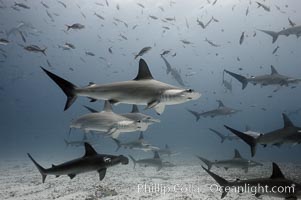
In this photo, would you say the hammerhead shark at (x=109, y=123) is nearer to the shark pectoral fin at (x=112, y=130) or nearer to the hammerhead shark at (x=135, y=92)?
the shark pectoral fin at (x=112, y=130)

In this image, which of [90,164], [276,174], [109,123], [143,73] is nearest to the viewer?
[276,174]

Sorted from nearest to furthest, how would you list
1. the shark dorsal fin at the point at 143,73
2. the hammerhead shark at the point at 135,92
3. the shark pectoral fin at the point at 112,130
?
the hammerhead shark at the point at 135,92
the shark dorsal fin at the point at 143,73
the shark pectoral fin at the point at 112,130

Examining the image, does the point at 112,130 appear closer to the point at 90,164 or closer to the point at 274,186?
the point at 90,164

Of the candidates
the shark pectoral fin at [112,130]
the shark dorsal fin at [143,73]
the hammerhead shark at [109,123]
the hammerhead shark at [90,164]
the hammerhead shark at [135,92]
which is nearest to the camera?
the hammerhead shark at [135,92]

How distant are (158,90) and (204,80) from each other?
155m

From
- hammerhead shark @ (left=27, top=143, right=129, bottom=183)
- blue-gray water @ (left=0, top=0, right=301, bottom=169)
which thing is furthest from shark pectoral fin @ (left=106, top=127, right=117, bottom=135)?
blue-gray water @ (left=0, top=0, right=301, bottom=169)

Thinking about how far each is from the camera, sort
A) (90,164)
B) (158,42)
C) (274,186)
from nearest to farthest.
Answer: (274,186)
(90,164)
(158,42)

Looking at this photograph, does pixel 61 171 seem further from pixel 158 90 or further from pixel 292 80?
pixel 292 80

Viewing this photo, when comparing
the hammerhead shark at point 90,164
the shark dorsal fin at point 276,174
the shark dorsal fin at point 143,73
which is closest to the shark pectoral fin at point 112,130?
the hammerhead shark at point 90,164

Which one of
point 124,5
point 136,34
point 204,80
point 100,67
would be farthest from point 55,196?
point 204,80

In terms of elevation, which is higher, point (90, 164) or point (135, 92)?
point (135, 92)

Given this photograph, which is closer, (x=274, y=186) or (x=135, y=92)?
(x=274, y=186)

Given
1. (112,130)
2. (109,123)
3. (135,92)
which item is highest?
(135,92)

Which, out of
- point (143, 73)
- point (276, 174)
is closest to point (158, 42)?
point (143, 73)
